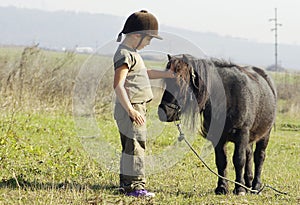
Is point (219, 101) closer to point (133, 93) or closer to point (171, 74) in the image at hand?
point (171, 74)

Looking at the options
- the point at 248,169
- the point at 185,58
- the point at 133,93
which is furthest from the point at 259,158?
the point at 133,93

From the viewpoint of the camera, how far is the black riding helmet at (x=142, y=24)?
5883 mm

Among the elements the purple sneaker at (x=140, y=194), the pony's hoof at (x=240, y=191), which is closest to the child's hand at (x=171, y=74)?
the purple sneaker at (x=140, y=194)

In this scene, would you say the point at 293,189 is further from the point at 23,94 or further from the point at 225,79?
the point at 23,94

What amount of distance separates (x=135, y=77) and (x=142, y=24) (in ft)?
2.04

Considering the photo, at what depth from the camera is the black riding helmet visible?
5.88m

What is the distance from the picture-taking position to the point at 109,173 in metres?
7.71

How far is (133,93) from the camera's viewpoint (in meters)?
5.97

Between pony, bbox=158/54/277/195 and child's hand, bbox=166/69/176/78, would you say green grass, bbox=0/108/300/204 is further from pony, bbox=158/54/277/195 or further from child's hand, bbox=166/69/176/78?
child's hand, bbox=166/69/176/78

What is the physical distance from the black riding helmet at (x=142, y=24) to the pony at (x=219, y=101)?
1.67 ft

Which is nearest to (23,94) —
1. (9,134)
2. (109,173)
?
(9,134)

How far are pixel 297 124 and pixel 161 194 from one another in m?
16.4

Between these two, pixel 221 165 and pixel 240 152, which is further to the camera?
pixel 221 165

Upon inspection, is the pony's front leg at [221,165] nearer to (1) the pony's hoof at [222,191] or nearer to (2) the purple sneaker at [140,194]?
(1) the pony's hoof at [222,191]
